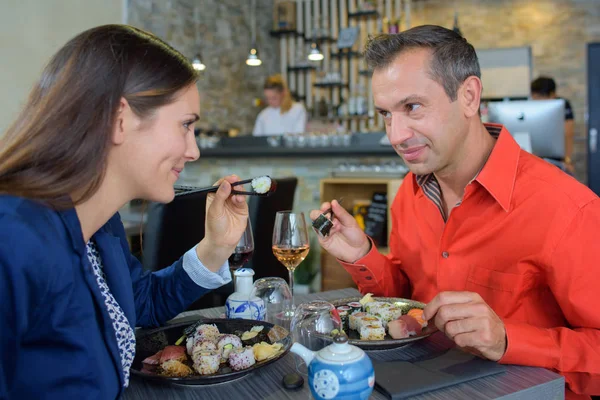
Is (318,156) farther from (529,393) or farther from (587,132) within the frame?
(587,132)

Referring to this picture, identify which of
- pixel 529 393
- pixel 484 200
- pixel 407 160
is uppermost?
pixel 407 160

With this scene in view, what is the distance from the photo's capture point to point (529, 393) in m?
0.95

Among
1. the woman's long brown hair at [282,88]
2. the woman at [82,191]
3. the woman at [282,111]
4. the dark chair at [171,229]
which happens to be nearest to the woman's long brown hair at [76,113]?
the woman at [82,191]

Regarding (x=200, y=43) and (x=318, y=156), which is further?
(x=200, y=43)

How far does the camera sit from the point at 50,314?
79 cm

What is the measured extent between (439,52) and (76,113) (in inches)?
38.0

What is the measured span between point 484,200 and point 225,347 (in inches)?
31.3

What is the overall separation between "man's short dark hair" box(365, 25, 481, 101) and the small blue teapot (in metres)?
0.87

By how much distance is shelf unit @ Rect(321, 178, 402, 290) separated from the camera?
156 inches

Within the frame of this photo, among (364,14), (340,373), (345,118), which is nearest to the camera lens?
(340,373)

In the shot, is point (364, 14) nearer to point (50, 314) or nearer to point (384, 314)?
point (384, 314)

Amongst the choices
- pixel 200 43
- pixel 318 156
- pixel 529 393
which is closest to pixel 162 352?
pixel 529 393

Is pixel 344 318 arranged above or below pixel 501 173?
below

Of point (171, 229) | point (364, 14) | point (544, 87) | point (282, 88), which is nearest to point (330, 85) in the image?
point (364, 14)
